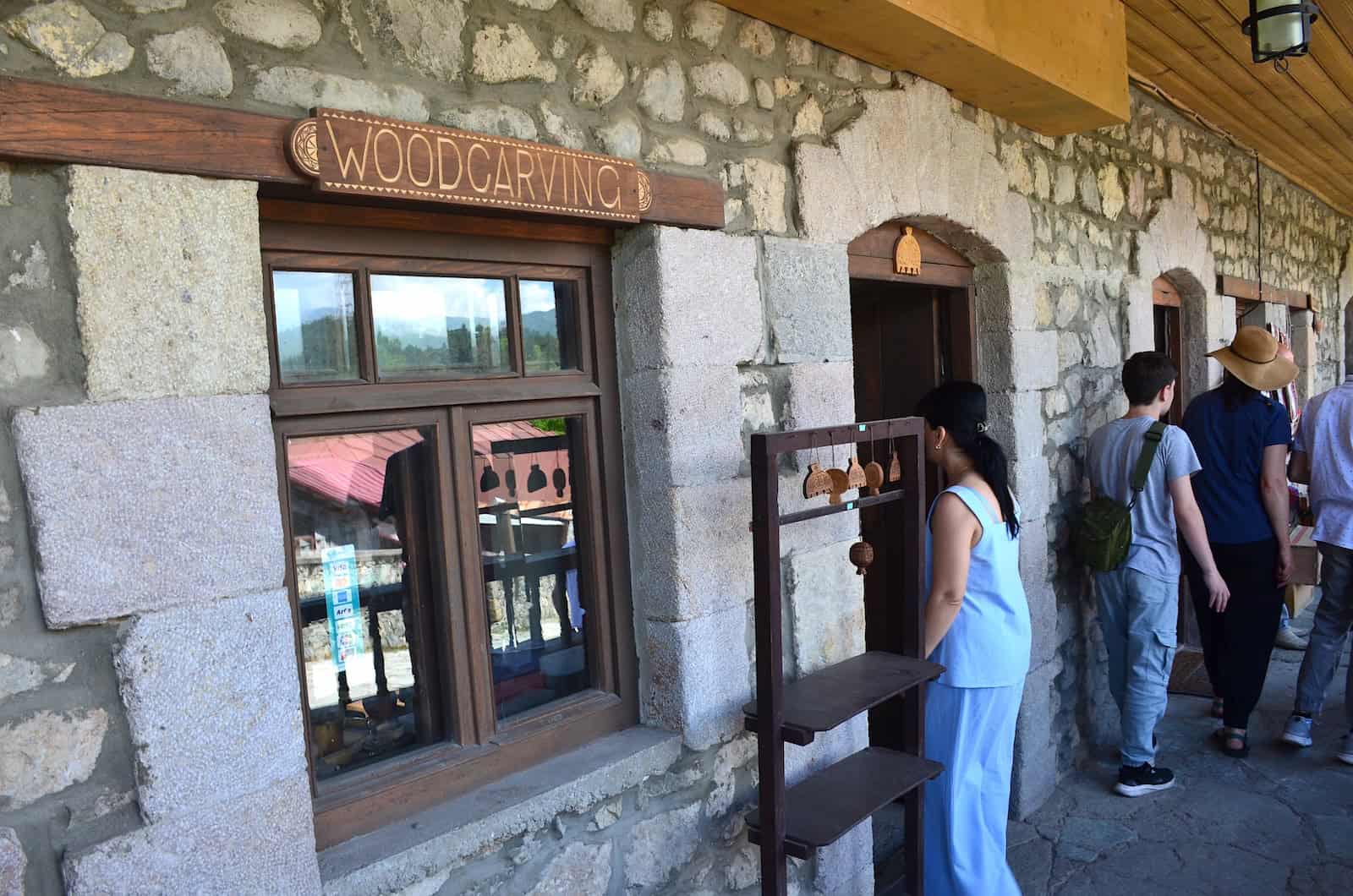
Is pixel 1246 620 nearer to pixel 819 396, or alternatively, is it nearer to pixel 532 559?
pixel 819 396

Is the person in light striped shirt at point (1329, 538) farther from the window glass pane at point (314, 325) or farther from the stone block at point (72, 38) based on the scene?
the stone block at point (72, 38)

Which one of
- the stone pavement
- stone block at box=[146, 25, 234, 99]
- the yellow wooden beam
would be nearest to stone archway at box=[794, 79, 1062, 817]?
the yellow wooden beam

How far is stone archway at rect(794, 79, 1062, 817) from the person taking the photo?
9.14 feet

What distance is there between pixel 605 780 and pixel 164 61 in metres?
1.58

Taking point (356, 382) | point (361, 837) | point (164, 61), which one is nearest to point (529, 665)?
point (361, 837)

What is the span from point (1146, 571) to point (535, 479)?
259cm

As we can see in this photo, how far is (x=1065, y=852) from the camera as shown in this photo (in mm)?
3410

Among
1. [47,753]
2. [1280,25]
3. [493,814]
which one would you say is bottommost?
[493,814]

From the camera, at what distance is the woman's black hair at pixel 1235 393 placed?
159 inches

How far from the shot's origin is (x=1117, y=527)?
367cm

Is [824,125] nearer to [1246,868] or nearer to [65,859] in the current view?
[65,859]

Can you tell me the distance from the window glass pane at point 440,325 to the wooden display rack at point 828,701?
2.00 ft

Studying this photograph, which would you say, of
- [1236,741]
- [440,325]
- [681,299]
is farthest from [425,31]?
[1236,741]

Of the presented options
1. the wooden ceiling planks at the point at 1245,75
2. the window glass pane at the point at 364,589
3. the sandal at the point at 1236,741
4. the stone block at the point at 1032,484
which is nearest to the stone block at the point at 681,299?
the window glass pane at the point at 364,589
